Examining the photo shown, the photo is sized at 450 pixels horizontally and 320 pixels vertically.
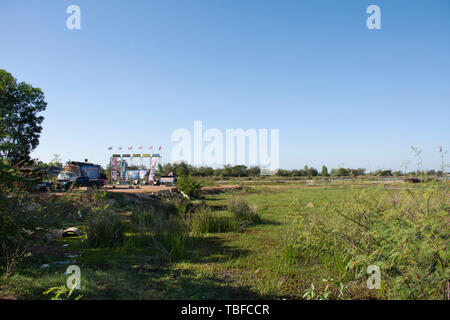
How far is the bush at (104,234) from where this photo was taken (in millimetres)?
6273

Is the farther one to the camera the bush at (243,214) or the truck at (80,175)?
the truck at (80,175)

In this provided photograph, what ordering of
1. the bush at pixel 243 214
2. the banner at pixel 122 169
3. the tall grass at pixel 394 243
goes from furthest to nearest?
the banner at pixel 122 169, the bush at pixel 243 214, the tall grass at pixel 394 243

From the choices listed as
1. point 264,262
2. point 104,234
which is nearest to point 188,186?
point 104,234

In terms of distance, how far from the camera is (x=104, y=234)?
641cm

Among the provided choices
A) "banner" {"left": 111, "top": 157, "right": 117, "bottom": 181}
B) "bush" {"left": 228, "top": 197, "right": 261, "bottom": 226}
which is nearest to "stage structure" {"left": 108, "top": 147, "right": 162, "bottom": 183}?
"banner" {"left": 111, "top": 157, "right": 117, "bottom": 181}

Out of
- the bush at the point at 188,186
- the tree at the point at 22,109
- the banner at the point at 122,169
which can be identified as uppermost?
the tree at the point at 22,109

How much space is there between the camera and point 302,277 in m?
4.55

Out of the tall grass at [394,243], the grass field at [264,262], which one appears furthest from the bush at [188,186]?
the tall grass at [394,243]

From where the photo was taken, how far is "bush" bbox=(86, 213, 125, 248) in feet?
20.6

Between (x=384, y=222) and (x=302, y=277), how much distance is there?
1.66 meters

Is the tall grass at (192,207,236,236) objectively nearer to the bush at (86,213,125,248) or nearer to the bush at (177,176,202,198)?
the bush at (86,213,125,248)

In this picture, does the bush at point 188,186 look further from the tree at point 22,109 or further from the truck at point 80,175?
the tree at point 22,109

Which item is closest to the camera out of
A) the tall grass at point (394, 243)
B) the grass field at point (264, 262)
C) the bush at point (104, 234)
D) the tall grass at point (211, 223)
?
the tall grass at point (394, 243)
